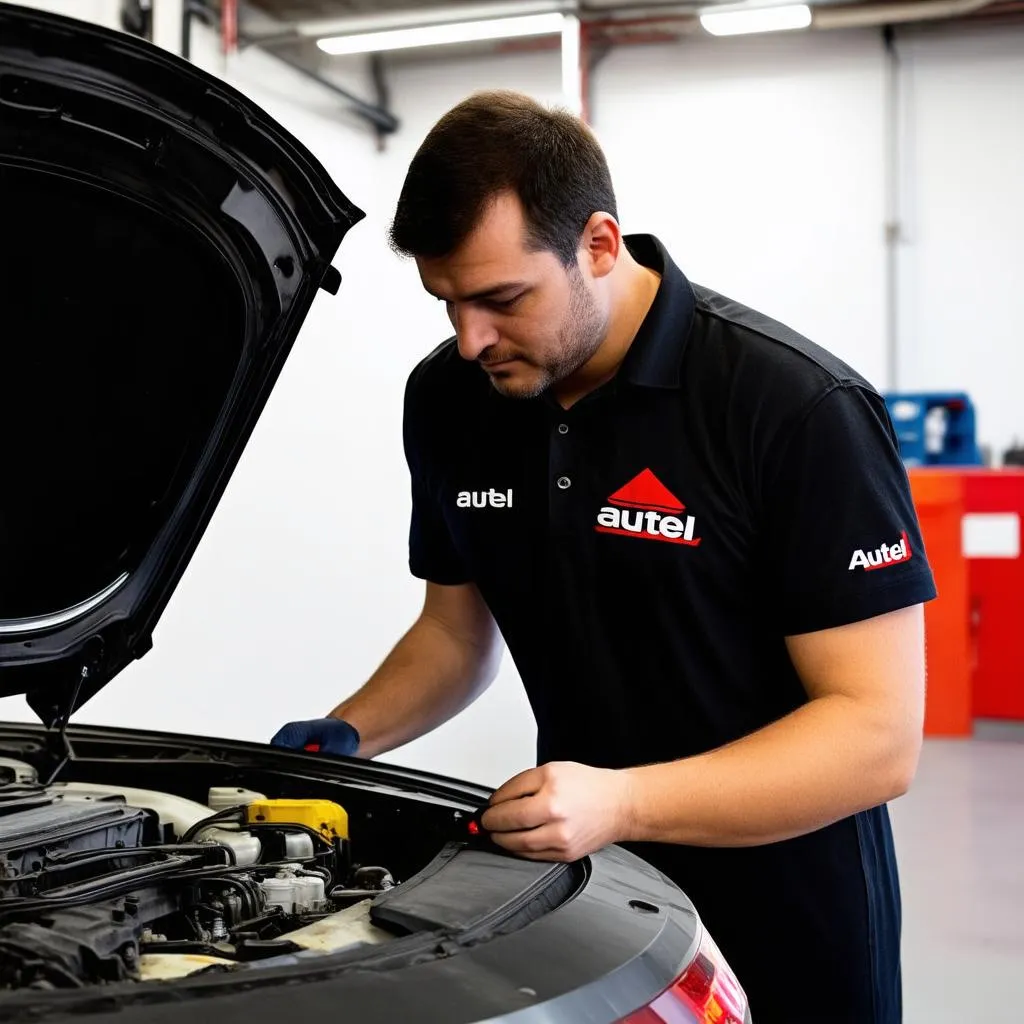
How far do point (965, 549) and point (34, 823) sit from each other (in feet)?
19.0

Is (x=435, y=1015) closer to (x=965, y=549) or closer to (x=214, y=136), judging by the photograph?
(x=214, y=136)

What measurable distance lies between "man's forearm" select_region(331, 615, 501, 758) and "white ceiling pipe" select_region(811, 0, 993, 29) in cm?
683

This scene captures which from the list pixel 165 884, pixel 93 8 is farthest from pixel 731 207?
pixel 165 884

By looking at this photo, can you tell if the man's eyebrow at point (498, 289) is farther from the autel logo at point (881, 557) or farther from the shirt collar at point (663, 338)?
the autel logo at point (881, 557)

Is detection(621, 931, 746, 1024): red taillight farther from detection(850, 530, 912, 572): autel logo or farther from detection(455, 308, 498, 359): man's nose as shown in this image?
detection(455, 308, 498, 359): man's nose

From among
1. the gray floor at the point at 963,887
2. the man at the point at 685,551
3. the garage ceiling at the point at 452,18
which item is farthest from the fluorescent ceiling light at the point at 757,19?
the man at the point at 685,551

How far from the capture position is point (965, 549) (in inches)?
256

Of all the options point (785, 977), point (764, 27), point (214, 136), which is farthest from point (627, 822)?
point (764, 27)

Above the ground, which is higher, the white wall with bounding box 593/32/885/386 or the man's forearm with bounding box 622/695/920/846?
the white wall with bounding box 593/32/885/386

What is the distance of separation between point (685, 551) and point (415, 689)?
526 millimetres

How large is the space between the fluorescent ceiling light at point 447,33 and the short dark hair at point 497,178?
6081mm

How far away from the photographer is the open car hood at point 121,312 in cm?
125

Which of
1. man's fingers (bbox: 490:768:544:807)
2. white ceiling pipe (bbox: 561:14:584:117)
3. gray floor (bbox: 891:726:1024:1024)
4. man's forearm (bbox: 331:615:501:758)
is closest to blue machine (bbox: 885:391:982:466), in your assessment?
gray floor (bbox: 891:726:1024:1024)

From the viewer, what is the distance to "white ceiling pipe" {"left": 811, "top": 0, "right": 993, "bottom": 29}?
766 cm
